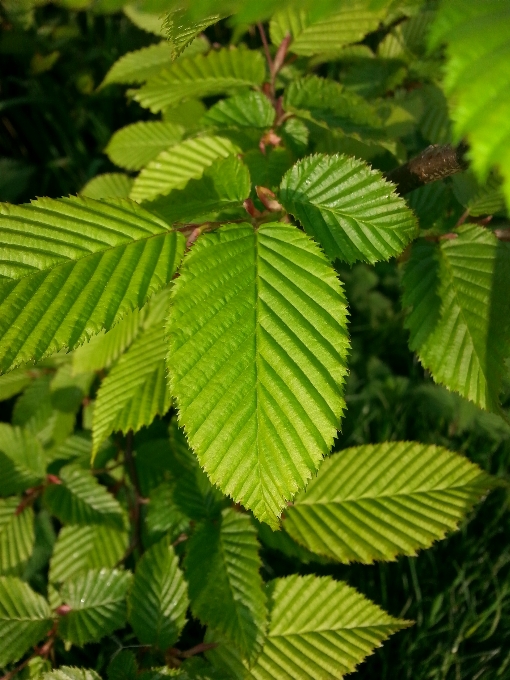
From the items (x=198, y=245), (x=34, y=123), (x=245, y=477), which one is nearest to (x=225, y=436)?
(x=245, y=477)

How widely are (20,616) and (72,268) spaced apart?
3.00ft

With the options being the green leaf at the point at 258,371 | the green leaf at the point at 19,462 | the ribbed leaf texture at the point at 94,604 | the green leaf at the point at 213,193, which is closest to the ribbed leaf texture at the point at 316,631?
the ribbed leaf texture at the point at 94,604

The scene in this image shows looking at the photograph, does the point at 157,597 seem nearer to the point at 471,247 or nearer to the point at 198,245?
the point at 198,245

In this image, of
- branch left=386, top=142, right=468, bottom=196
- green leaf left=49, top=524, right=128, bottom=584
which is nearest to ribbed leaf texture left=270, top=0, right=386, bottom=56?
branch left=386, top=142, right=468, bottom=196

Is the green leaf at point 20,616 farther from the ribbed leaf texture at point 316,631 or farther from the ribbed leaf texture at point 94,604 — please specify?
the ribbed leaf texture at point 316,631

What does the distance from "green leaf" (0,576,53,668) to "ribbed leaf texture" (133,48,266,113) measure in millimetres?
1204

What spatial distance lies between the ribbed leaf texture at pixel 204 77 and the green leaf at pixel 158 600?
1.05 metres

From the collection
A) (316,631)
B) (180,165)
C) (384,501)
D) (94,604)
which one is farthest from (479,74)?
(94,604)

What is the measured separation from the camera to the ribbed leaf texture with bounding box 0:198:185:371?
709 mm

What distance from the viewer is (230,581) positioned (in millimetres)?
1066

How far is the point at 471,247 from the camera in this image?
1000 millimetres

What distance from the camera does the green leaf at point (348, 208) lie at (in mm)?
810

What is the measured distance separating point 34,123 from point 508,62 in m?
2.82

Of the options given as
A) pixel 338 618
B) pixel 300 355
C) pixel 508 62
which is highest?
pixel 508 62
